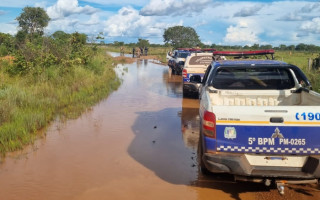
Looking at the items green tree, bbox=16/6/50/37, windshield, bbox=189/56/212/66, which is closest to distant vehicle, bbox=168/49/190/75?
windshield, bbox=189/56/212/66

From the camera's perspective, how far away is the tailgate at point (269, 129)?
398 centimetres

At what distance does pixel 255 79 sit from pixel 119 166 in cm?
313

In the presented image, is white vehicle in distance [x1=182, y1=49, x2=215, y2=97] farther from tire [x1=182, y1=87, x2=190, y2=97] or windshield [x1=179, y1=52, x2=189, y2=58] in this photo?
windshield [x1=179, y1=52, x2=189, y2=58]

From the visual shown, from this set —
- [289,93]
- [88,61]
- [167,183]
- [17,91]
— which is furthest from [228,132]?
[88,61]

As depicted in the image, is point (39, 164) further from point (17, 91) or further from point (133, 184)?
point (17, 91)

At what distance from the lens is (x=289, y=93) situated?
19.2 ft

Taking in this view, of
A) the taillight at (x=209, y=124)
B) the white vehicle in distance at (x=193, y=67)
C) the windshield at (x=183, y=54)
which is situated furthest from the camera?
Answer: the windshield at (x=183, y=54)

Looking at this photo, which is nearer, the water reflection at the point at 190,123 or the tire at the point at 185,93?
the water reflection at the point at 190,123

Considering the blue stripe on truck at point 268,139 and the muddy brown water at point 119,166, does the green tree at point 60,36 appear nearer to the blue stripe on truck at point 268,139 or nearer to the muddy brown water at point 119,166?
the muddy brown water at point 119,166

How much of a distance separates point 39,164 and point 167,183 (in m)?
2.54

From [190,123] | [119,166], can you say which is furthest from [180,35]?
[119,166]

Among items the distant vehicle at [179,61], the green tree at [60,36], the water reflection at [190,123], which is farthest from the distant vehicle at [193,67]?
the green tree at [60,36]

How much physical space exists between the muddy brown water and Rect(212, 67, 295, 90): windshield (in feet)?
5.34

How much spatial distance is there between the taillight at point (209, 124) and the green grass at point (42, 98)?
4484 millimetres
